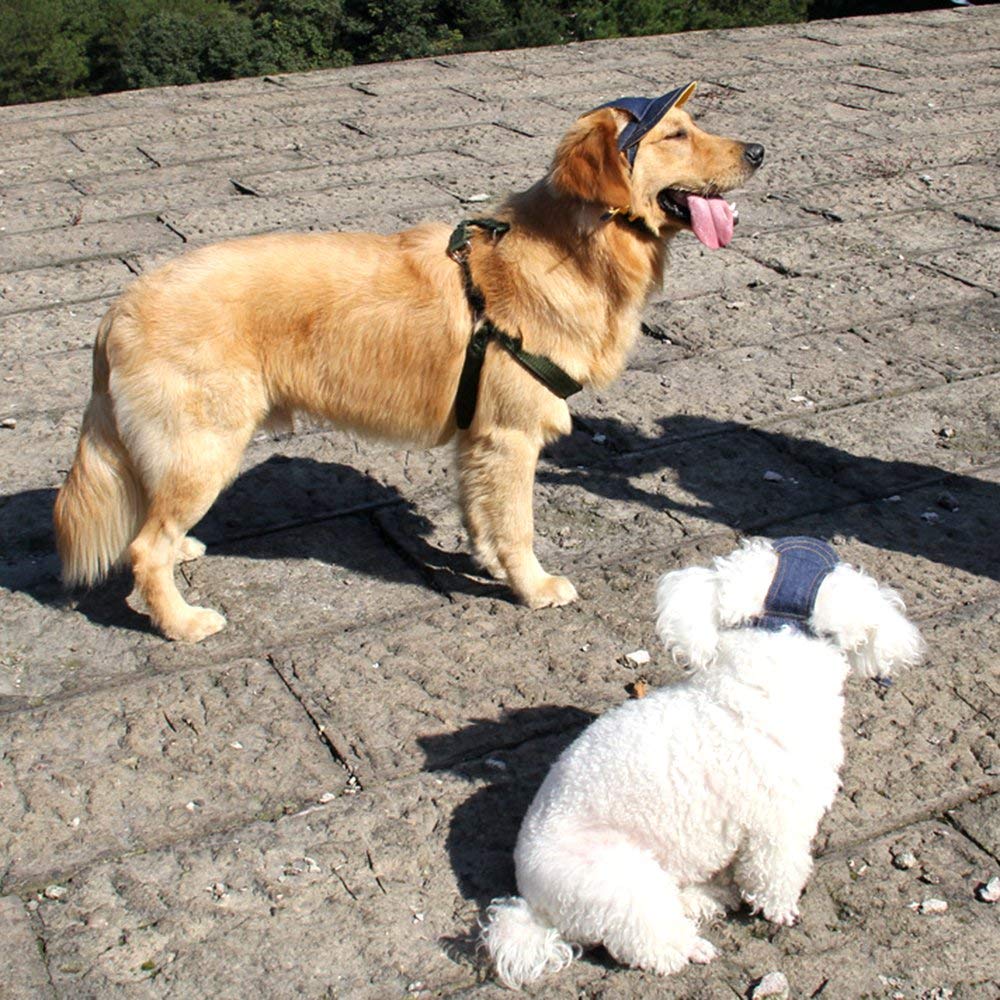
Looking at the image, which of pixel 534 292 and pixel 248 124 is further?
pixel 248 124

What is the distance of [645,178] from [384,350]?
1014 mm

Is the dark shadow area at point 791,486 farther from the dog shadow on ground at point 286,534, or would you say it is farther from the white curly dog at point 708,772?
the white curly dog at point 708,772

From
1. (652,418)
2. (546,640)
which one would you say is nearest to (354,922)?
(546,640)

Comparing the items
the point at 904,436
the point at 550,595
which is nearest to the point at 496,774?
the point at 550,595

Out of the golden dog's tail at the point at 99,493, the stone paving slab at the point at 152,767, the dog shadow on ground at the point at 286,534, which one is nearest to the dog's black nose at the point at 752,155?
the dog shadow on ground at the point at 286,534

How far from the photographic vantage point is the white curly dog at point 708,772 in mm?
2756

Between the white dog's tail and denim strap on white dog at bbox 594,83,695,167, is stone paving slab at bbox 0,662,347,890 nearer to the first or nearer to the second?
the white dog's tail

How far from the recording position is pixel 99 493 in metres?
4.07

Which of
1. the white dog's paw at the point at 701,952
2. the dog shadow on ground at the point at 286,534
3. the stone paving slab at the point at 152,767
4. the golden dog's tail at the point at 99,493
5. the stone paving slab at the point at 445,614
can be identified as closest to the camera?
the white dog's paw at the point at 701,952

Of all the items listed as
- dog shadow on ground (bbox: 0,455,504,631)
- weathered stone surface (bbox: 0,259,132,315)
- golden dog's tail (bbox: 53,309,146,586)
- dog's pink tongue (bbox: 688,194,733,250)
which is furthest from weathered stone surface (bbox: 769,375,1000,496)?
weathered stone surface (bbox: 0,259,132,315)

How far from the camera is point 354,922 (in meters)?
3.03

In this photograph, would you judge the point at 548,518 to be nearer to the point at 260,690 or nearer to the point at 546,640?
the point at 546,640

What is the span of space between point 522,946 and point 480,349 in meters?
2.00

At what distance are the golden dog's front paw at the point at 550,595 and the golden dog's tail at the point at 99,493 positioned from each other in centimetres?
133
